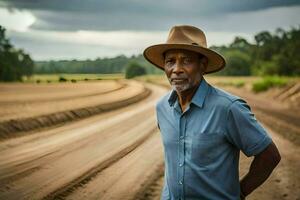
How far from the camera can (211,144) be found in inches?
102

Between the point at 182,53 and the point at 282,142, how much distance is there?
10.2 meters

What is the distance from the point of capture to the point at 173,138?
8.93 feet

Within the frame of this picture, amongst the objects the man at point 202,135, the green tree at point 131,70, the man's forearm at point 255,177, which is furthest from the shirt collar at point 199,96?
the green tree at point 131,70

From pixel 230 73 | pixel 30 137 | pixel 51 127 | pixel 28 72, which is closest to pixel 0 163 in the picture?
pixel 30 137

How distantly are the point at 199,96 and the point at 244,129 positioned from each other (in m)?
0.31

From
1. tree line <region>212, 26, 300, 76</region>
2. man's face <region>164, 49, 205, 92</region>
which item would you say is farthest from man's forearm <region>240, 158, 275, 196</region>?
tree line <region>212, 26, 300, 76</region>

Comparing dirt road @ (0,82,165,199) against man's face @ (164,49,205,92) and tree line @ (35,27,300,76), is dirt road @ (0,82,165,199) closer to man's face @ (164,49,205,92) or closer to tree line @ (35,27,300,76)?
man's face @ (164,49,205,92)

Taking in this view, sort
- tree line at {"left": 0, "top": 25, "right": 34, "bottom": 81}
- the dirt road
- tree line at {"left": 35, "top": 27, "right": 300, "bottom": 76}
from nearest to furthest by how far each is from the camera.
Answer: the dirt road
tree line at {"left": 0, "top": 25, "right": 34, "bottom": 81}
tree line at {"left": 35, "top": 27, "right": 300, "bottom": 76}

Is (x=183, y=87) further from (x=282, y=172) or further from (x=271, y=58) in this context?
(x=271, y=58)

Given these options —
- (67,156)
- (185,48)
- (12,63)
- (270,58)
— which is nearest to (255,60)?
(270,58)

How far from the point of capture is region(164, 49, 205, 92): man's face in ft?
9.26

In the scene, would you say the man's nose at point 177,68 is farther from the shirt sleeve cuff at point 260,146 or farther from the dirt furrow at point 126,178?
the dirt furrow at point 126,178

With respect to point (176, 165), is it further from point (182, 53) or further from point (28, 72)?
point (28, 72)

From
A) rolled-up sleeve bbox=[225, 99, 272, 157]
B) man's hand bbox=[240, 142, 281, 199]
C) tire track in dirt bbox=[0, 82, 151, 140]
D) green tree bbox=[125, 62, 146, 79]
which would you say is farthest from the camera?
tire track in dirt bbox=[0, 82, 151, 140]
